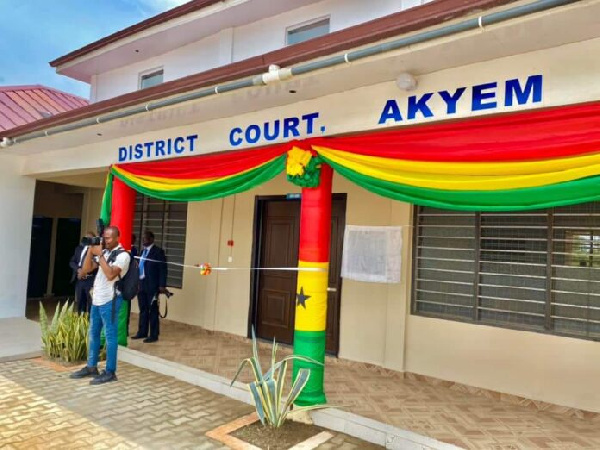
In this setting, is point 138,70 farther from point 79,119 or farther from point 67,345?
point 67,345

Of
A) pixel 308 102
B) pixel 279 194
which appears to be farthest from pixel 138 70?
pixel 308 102

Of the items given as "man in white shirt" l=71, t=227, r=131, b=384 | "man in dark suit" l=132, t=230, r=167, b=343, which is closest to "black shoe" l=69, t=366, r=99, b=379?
"man in white shirt" l=71, t=227, r=131, b=384

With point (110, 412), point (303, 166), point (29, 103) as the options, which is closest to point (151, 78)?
point (29, 103)

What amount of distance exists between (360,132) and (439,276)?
2179 mm

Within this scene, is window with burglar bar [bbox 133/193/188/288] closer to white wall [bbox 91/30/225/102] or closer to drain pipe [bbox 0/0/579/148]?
white wall [bbox 91/30/225/102]

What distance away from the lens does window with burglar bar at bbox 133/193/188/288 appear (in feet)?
26.9

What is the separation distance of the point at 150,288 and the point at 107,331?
67.8 inches

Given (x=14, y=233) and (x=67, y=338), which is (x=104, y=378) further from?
(x=14, y=233)

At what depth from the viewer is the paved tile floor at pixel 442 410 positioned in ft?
11.8

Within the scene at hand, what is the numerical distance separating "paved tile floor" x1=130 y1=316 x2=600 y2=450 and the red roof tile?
5.26 meters

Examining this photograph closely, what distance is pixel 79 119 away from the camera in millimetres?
5422

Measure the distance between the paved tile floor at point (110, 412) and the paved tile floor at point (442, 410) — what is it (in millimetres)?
638

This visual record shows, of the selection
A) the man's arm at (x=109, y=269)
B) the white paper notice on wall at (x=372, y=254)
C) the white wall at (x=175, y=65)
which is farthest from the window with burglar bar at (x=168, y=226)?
the white paper notice on wall at (x=372, y=254)

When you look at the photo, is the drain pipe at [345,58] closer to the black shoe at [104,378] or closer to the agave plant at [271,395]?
the agave plant at [271,395]
